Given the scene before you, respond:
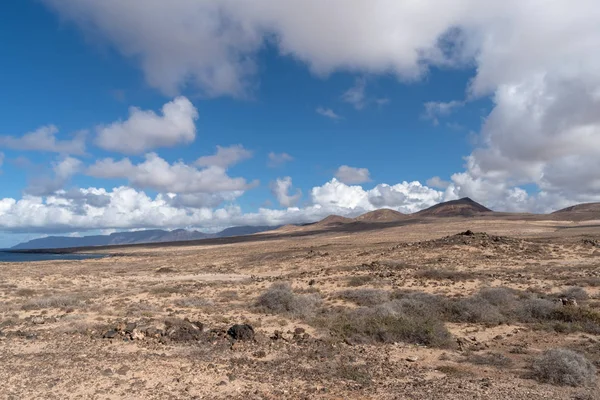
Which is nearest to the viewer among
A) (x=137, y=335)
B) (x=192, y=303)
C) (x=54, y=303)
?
(x=137, y=335)

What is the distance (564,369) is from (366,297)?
9.88m

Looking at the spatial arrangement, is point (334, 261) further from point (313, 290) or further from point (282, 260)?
point (313, 290)

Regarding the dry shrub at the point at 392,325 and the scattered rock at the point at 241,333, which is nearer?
the dry shrub at the point at 392,325

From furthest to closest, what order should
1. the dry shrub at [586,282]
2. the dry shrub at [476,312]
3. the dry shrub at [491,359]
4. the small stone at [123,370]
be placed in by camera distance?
1. the dry shrub at [586,282]
2. the dry shrub at [476,312]
3. the dry shrub at [491,359]
4. the small stone at [123,370]

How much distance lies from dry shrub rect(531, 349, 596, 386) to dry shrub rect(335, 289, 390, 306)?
27.4ft

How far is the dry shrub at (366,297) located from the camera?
58.3 feet

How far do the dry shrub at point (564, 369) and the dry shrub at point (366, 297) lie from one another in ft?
27.4

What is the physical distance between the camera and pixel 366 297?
1841 cm

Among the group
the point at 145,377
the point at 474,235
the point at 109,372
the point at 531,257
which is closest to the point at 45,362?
the point at 109,372

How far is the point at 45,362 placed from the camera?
10.8m

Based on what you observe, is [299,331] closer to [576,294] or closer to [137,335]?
[137,335]

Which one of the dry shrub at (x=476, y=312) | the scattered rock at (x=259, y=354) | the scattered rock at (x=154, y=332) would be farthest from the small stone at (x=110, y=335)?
the dry shrub at (x=476, y=312)

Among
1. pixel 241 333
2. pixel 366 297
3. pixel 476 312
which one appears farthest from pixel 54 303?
pixel 476 312

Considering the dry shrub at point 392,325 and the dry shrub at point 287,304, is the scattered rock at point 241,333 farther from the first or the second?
the dry shrub at point 287,304
